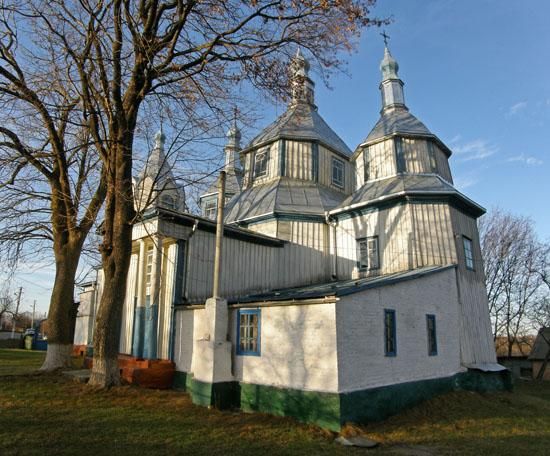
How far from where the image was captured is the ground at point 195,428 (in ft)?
22.4

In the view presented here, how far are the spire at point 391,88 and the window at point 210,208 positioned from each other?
1215 centimetres

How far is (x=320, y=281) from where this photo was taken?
54.2ft

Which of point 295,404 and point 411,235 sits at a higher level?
point 411,235

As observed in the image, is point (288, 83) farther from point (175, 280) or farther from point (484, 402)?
point (484, 402)

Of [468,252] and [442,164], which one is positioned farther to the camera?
[442,164]

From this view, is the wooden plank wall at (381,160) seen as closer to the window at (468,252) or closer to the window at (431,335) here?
the window at (468,252)

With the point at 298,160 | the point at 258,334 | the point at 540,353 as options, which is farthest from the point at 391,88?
the point at 540,353

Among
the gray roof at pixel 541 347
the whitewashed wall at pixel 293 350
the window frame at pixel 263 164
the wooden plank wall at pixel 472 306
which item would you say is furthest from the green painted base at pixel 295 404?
the gray roof at pixel 541 347

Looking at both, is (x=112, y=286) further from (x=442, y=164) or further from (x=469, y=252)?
(x=442, y=164)

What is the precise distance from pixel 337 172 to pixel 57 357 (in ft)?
45.7

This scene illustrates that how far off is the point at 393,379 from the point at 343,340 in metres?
2.08

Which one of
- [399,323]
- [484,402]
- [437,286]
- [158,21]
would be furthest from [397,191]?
[158,21]

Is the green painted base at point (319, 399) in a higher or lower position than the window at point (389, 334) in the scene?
lower

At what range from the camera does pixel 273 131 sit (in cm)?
2003
